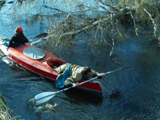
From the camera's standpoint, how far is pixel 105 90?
30.3 feet

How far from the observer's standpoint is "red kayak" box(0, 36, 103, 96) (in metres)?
9.04

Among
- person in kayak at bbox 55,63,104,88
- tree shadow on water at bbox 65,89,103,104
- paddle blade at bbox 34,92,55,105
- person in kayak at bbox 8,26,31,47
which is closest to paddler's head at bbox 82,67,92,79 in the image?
person in kayak at bbox 55,63,104,88

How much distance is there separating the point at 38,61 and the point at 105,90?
248 centimetres

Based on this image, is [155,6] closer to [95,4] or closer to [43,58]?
[95,4]

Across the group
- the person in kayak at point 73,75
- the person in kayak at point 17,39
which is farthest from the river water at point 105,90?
the person in kayak at point 17,39

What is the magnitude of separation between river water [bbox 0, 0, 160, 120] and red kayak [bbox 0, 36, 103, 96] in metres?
0.21

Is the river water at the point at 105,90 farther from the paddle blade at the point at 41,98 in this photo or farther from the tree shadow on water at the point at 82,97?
the paddle blade at the point at 41,98

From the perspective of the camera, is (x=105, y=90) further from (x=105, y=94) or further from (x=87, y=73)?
(x=87, y=73)

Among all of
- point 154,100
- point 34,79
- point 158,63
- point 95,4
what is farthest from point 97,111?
point 95,4

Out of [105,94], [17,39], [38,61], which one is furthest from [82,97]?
[17,39]

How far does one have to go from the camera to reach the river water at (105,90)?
26.5ft

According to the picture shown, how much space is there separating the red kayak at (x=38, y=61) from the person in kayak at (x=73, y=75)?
28 centimetres

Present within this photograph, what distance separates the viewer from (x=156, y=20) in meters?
11.6

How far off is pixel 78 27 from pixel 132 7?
2.33 m
